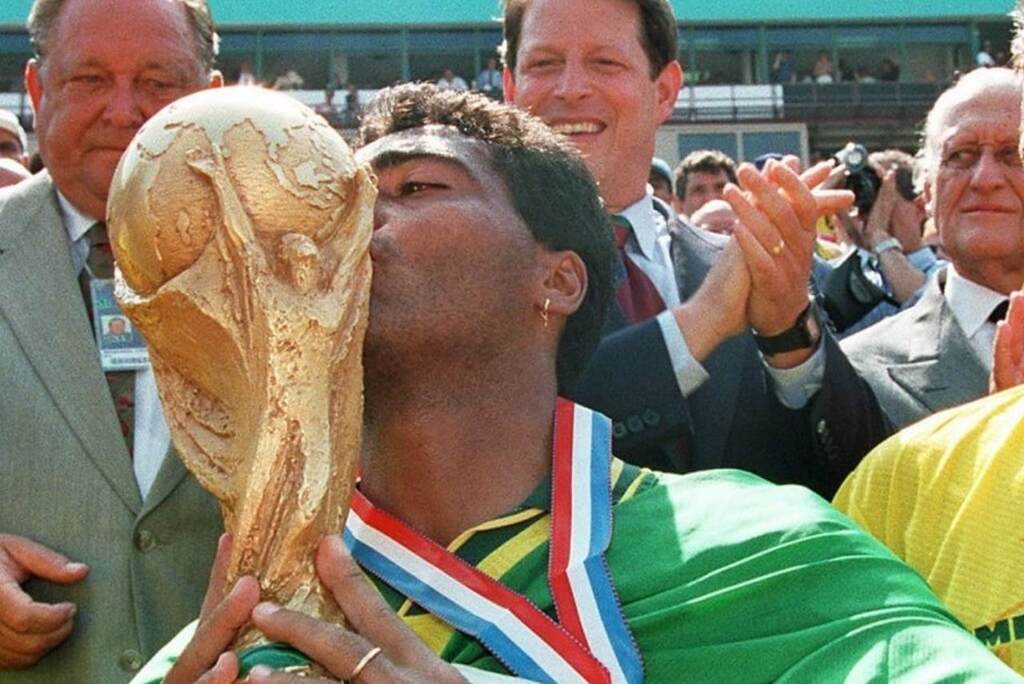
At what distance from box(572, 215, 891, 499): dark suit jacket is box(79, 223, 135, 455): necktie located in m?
0.80

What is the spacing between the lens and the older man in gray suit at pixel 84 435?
279 centimetres

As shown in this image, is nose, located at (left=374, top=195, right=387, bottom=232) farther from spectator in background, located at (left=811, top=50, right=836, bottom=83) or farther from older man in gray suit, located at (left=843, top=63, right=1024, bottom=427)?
spectator in background, located at (left=811, top=50, right=836, bottom=83)

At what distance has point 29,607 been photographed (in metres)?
2.68

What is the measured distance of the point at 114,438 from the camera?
2.88 meters

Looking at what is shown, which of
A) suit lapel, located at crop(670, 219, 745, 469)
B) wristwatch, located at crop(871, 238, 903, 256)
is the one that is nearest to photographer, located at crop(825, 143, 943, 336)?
wristwatch, located at crop(871, 238, 903, 256)

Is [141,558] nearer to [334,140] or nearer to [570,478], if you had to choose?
[570,478]

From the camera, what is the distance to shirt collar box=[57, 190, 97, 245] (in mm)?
3154

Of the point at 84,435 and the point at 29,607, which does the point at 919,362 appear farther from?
the point at 29,607

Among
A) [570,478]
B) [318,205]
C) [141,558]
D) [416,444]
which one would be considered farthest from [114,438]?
[318,205]

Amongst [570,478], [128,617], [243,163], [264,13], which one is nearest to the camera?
[243,163]

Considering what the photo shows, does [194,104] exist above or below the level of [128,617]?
above

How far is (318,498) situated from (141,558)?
41.2 inches

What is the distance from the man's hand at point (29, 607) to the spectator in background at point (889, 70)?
33442 mm

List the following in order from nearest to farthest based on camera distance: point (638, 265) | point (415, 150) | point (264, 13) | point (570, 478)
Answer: point (570, 478), point (415, 150), point (638, 265), point (264, 13)
